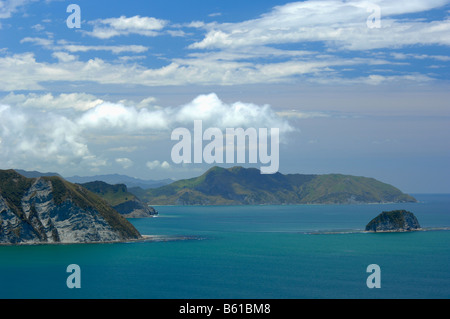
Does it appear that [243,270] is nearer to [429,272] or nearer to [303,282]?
[303,282]
